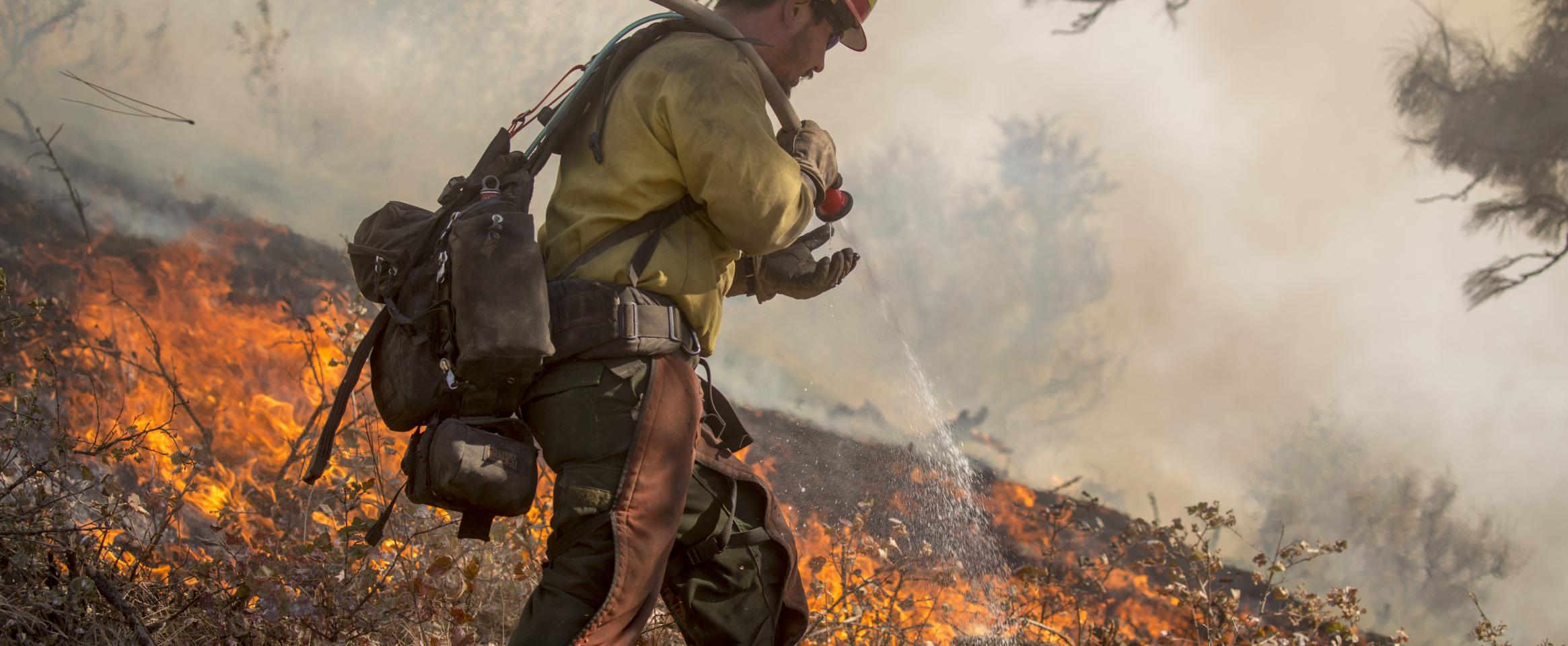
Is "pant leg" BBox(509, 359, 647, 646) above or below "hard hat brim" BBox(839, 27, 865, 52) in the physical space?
below

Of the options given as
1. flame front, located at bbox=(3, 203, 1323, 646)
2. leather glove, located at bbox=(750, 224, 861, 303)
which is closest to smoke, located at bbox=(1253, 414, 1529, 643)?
flame front, located at bbox=(3, 203, 1323, 646)

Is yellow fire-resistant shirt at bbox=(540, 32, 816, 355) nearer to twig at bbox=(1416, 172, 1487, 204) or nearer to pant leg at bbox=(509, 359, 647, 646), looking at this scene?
pant leg at bbox=(509, 359, 647, 646)

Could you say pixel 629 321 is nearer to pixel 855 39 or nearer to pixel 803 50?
pixel 803 50

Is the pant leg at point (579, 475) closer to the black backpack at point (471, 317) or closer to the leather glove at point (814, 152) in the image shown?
the black backpack at point (471, 317)

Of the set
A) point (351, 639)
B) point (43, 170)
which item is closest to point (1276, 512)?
point (351, 639)

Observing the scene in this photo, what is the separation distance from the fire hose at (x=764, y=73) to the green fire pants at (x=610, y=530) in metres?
0.67

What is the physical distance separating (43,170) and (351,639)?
14.9 feet

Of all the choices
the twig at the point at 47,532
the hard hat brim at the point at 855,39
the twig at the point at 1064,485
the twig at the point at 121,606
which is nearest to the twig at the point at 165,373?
the twig at the point at 47,532

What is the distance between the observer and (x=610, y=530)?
6.75 feet

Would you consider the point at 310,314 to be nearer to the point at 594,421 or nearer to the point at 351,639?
the point at 351,639

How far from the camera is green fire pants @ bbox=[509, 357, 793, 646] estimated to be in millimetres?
2053

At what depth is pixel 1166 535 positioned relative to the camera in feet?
→ 15.2

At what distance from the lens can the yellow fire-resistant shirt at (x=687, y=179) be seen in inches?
84.5

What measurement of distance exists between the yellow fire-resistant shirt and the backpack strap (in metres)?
0.41
